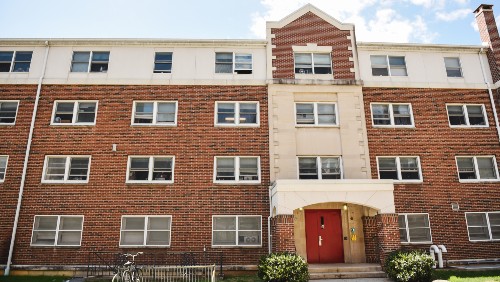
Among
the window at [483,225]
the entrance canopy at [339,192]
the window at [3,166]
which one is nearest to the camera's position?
the entrance canopy at [339,192]

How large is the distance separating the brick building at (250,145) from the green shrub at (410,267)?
123 cm

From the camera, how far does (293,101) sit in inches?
741

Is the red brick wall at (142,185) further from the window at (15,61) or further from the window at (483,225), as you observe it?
the window at (483,225)

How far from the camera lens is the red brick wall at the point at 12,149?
652 inches

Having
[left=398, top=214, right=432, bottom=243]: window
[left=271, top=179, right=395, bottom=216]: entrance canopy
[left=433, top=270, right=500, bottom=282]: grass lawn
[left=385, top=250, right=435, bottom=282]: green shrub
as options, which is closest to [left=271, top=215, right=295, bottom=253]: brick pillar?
[left=271, top=179, right=395, bottom=216]: entrance canopy

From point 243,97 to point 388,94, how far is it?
26.8 feet

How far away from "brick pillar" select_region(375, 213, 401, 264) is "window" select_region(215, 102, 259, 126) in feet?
25.8

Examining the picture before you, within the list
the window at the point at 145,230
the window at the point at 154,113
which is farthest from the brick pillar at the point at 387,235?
the window at the point at 154,113

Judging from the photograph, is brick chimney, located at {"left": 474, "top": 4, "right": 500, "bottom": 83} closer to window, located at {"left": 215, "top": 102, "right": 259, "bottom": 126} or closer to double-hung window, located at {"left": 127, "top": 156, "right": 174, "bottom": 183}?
window, located at {"left": 215, "top": 102, "right": 259, "bottom": 126}

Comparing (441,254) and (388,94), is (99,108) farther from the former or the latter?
(441,254)

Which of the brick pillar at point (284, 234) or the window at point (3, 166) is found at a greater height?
the window at point (3, 166)

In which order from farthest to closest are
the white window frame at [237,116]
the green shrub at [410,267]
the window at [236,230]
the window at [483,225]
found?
the white window frame at [237,116]
the window at [483,225]
the window at [236,230]
the green shrub at [410,267]

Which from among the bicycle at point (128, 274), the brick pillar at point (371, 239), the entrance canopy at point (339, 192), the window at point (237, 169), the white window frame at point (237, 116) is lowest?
the bicycle at point (128, 274)

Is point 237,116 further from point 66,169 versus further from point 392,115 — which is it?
point 66,169
